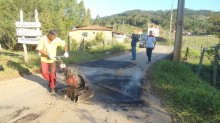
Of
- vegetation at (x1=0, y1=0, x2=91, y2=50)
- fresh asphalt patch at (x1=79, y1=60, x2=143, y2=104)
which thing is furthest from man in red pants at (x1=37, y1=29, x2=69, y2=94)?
vegetation at (x1=0, y1=0, x2=91, y2=50)

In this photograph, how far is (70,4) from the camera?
64.0 meters

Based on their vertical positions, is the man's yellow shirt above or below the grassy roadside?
above

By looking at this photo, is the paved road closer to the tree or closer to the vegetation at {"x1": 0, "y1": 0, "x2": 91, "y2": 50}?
the vegetation at {"x1": 0, "y1": 0, "x2": 91, "y2": 50}

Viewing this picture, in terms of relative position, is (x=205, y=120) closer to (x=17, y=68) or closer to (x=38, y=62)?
(x=17, y=68)

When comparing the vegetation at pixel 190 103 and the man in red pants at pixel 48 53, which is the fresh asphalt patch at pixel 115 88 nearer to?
the vegetation at pixel 190 103

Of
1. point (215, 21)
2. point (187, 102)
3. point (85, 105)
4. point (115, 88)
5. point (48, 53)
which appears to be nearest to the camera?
point (85, 105)

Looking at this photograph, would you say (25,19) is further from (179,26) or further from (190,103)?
(190,103)

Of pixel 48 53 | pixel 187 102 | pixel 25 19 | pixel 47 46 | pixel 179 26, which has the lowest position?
pixel 187 102

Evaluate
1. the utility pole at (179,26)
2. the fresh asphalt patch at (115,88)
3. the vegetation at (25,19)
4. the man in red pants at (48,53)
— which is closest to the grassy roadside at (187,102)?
the fresh asphalt patch at (115,88)

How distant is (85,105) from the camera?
22.7 feet

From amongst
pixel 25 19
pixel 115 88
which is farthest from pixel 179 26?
pixel 25 19

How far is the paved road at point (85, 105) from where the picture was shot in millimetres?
5984

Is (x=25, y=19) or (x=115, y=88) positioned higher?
(x=25, y=19)

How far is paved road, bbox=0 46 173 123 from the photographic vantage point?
19.6ft
